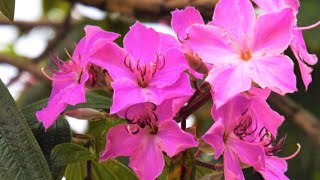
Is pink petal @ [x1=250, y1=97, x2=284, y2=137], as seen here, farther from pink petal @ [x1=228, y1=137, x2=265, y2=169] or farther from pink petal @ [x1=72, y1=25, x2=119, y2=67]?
pink petal @ [x1=72, y1=25, x2=119, y2=67]

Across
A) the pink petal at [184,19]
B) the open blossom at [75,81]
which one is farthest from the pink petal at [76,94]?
the pink petal at [184,19]

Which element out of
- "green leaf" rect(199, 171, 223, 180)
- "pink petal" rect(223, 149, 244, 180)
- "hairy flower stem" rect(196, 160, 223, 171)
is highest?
"pink petal" rect(223, 149, 244, 180)

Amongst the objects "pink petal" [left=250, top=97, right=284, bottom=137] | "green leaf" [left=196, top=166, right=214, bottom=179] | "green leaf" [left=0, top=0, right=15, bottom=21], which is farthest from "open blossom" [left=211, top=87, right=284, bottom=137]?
"green leaf" [left=0, top=0, right=15, bottom=21]

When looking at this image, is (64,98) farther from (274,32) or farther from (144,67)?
(274,32)

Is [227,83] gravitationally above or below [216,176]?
above

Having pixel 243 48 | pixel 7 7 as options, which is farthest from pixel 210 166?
pixel 7 7

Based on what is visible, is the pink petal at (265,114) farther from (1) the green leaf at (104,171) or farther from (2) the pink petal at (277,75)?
(1) the green leaf at (104,171)
